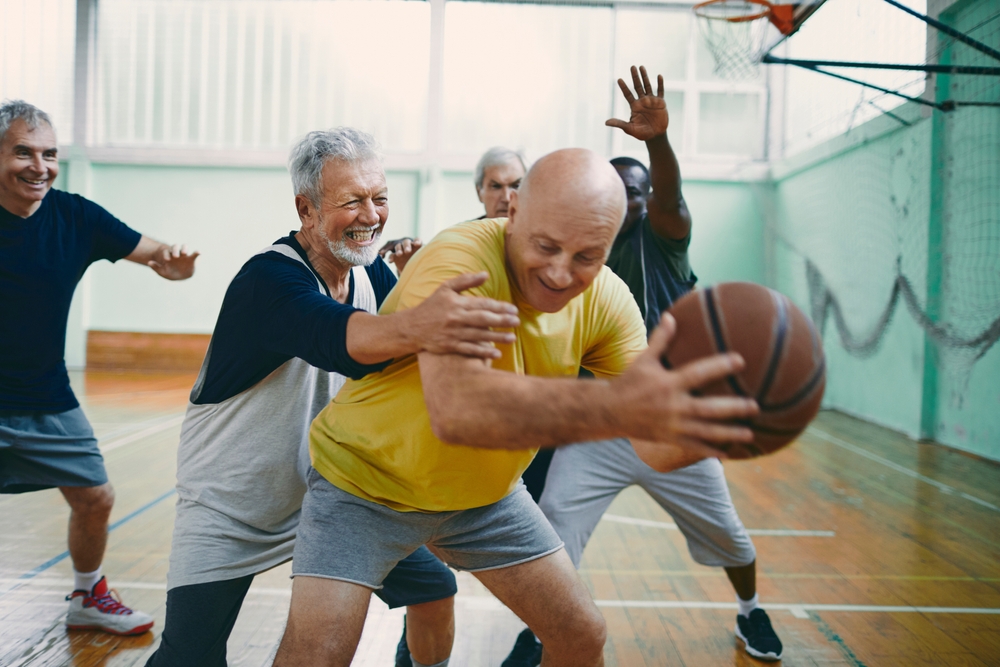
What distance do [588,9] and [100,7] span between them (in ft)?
24.6

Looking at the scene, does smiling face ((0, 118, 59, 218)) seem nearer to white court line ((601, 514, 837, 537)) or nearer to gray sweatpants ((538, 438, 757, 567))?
gray sweatpants ((538, 438, 757, 567))

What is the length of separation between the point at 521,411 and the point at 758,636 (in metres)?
2.17

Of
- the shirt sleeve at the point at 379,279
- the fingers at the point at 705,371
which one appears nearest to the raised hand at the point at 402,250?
the shirt sleeve at the point at 379,279

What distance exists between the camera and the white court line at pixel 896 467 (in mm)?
5188

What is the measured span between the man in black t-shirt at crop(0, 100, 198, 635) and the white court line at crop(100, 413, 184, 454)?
357cm

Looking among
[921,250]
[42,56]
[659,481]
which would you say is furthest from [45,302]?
[42,56]

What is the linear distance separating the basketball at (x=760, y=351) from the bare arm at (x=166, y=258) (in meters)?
1.98

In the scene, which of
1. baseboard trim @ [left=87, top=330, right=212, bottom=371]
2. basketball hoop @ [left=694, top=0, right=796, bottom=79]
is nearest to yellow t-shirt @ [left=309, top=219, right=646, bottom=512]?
basketball hoop @ [left=694, top=0, right=796, bottom=79]

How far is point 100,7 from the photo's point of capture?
468 inches

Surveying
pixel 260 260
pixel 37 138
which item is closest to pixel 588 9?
pixel 37 138

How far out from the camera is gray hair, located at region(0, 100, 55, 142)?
2.83m

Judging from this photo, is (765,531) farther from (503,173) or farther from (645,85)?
(645,85)

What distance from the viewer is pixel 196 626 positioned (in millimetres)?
1911

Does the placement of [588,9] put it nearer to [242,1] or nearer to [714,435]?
[242,1]
